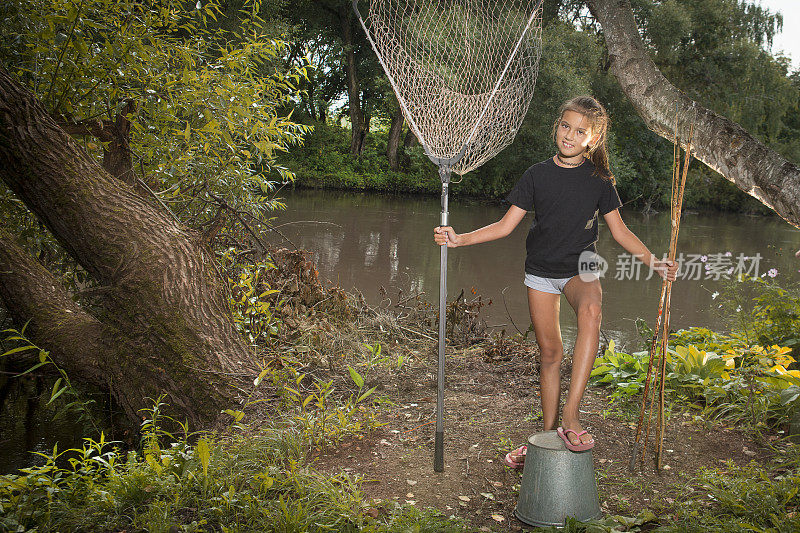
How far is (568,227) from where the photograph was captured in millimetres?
3107

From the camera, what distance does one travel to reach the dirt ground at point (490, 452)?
3.05m

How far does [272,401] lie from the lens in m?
4.04

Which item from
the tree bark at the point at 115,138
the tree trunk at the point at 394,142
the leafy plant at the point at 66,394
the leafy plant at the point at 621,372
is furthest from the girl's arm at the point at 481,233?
the tree trunk at the point at 394,142

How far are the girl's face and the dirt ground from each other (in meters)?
1.65

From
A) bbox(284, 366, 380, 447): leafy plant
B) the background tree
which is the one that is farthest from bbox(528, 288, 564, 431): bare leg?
the background tree

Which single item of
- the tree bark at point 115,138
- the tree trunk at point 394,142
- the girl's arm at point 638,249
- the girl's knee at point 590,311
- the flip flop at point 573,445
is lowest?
the flip flop at point 573,445

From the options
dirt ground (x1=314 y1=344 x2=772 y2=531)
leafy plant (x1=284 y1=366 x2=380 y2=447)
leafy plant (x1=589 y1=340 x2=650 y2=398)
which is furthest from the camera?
leafy plant (x1=589 y1=340 x2=650 y2=398)

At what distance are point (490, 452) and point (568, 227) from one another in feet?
4.40

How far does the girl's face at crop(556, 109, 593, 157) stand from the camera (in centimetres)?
308

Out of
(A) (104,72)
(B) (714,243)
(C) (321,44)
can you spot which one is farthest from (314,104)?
(A) (104,72)

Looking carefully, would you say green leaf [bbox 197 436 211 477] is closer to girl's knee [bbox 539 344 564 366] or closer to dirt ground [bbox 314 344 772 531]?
dirt ground [bbox 314 344 772 531]

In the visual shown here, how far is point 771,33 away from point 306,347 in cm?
2957

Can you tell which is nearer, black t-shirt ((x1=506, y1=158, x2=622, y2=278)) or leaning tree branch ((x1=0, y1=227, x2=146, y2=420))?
black t-shirt ((x1=506, y1=158, x2=622, y2=278))

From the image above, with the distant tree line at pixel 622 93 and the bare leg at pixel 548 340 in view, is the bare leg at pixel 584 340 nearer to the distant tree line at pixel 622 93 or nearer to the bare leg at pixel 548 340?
the bare leg at pixel 548 340
